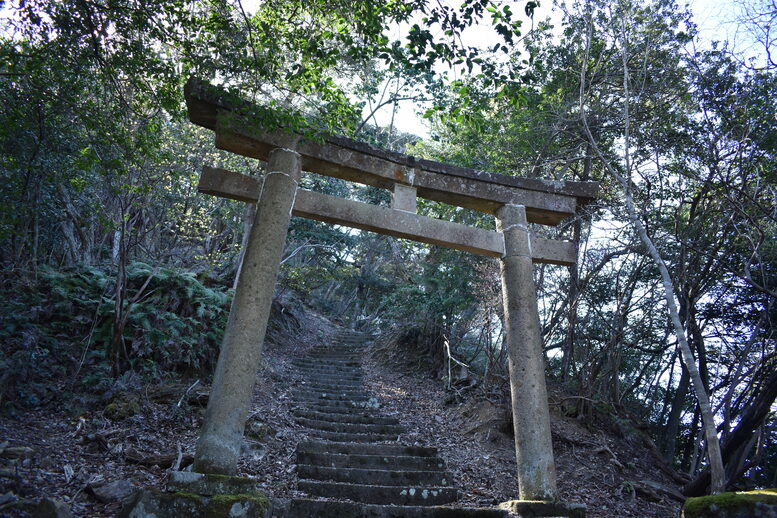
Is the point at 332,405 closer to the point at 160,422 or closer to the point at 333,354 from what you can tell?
the point at 160,422

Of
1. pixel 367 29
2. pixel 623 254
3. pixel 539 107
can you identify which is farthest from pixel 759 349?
pixel 367 29

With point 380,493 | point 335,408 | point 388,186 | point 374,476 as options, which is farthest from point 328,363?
point 388,186

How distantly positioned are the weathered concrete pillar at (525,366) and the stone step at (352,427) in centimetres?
319

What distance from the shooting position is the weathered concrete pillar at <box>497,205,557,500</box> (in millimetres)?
4875

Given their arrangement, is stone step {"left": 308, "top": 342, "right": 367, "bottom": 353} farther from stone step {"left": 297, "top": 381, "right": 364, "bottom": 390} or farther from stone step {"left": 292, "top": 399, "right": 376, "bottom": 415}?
stone step {"left": 292, "top": 399, "right": 376, "bottom": 415}

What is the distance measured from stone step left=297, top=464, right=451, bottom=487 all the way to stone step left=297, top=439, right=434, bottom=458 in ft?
1.54

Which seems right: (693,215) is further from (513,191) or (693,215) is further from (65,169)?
(65,169)

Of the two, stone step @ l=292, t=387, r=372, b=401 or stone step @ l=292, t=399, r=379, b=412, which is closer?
stone step @ l=292, t=399, r=379, b=412

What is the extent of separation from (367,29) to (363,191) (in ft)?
42.3

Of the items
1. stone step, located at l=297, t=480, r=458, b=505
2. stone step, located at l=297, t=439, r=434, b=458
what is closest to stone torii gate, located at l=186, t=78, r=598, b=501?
stone step, located at l=297, t=480, r=458, b=505

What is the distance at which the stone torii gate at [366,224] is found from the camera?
13.9 ft

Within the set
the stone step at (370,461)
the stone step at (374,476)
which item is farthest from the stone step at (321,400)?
the stone step at (374,476)

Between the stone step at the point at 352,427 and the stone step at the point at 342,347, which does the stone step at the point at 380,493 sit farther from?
the stone step at the point at 342,347

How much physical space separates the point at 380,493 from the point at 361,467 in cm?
90
